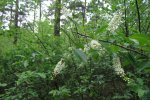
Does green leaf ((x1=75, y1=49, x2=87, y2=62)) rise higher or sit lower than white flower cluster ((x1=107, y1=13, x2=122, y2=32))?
A: lower

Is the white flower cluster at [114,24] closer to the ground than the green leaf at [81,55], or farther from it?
farther from it

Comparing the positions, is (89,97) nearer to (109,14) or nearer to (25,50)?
(109,14)

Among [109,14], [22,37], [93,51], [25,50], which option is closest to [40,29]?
[22,37]

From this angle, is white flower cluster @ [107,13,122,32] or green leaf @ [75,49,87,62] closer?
green leaf @ [75,49,87,62]

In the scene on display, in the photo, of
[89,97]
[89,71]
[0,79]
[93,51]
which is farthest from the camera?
[0,79]

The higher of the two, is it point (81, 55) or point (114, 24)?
point (114, 24)

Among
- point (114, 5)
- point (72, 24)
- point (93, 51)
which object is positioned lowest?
point (93, 51)

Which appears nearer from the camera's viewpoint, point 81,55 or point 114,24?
point 81,55

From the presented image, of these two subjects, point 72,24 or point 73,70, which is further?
point 73,70

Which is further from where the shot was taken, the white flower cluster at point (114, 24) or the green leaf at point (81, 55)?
the white flower cluster at point (114, 24)

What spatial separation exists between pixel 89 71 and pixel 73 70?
306mm

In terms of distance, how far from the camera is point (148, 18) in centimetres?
374

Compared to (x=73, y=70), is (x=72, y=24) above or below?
above

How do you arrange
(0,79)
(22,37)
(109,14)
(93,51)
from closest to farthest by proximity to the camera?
(93,51) → (109,14) → (0,79) → (22,37)
